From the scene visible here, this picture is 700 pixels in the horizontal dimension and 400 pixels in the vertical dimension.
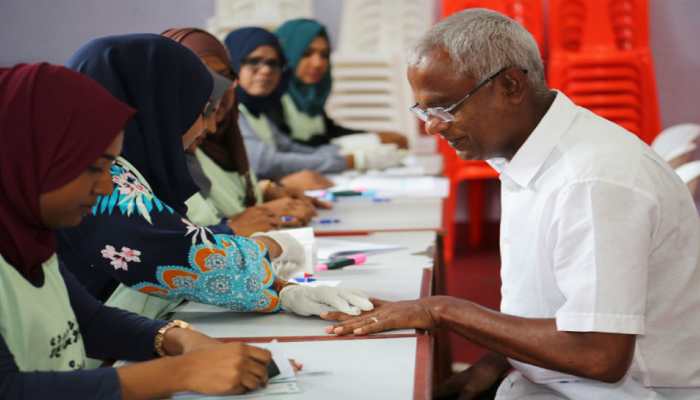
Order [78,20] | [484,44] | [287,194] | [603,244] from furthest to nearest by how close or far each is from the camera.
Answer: [78,20] < [287,194] < [484,44] < [603,244]

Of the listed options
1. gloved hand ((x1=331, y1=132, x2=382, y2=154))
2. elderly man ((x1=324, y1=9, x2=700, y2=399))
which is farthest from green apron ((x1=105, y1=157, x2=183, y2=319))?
gloved hand ((x1=331, y1=132, x2=382, y2=154))

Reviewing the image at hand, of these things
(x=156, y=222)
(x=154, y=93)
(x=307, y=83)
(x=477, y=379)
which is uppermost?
(x=154, y=93)

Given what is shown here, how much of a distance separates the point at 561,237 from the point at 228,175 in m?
1.72

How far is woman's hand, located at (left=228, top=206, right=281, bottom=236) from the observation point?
8.54 feet

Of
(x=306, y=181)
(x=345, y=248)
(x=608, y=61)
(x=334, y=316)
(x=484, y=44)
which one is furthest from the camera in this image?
(x=608, y=61)

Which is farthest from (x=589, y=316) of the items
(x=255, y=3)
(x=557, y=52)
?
(x=255, y=3)

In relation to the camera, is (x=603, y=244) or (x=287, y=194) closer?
(x=603, y=244)

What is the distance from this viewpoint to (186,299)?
188cm

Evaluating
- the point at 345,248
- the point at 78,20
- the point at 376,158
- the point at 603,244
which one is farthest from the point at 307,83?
the point at 603,244

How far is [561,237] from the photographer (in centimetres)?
148

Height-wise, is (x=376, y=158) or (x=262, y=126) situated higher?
(x=262, y=126)

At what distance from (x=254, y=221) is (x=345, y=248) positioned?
1.12 ft

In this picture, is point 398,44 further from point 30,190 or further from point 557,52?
point 30,190

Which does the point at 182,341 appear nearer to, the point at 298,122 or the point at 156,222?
the point at 156,222
